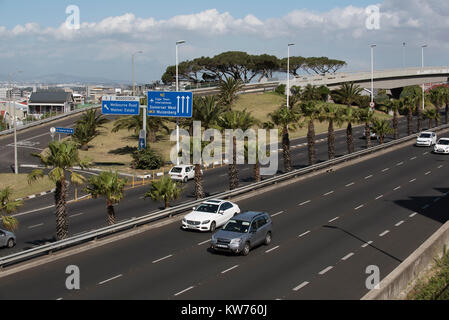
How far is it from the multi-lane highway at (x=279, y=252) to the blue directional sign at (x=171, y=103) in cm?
1127

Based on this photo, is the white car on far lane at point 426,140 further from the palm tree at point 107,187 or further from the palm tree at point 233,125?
the palm tree at point 107,187

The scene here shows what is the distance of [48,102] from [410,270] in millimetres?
118132

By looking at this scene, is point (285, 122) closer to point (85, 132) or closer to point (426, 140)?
point (426, 140)

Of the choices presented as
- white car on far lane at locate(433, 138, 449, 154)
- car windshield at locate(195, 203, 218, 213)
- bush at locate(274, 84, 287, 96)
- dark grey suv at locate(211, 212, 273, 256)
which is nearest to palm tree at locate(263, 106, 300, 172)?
car windshield at locate(195, 203, 218, 213)

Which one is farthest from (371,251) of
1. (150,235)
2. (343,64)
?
(343,64)

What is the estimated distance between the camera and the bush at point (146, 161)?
5372cm

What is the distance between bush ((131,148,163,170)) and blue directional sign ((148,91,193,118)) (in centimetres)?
510

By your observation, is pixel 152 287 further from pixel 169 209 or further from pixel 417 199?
pixel 417 199

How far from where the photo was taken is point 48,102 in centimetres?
12694

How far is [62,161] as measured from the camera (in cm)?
2677

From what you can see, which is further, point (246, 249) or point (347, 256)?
point (246, 249)

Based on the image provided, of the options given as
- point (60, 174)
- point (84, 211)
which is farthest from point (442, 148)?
point (60, 174)

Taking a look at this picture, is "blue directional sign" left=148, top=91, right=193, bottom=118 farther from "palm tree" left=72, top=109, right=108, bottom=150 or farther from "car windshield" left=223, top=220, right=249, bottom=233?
"car windshield" left=223, top=220, right=249, bottom=233
